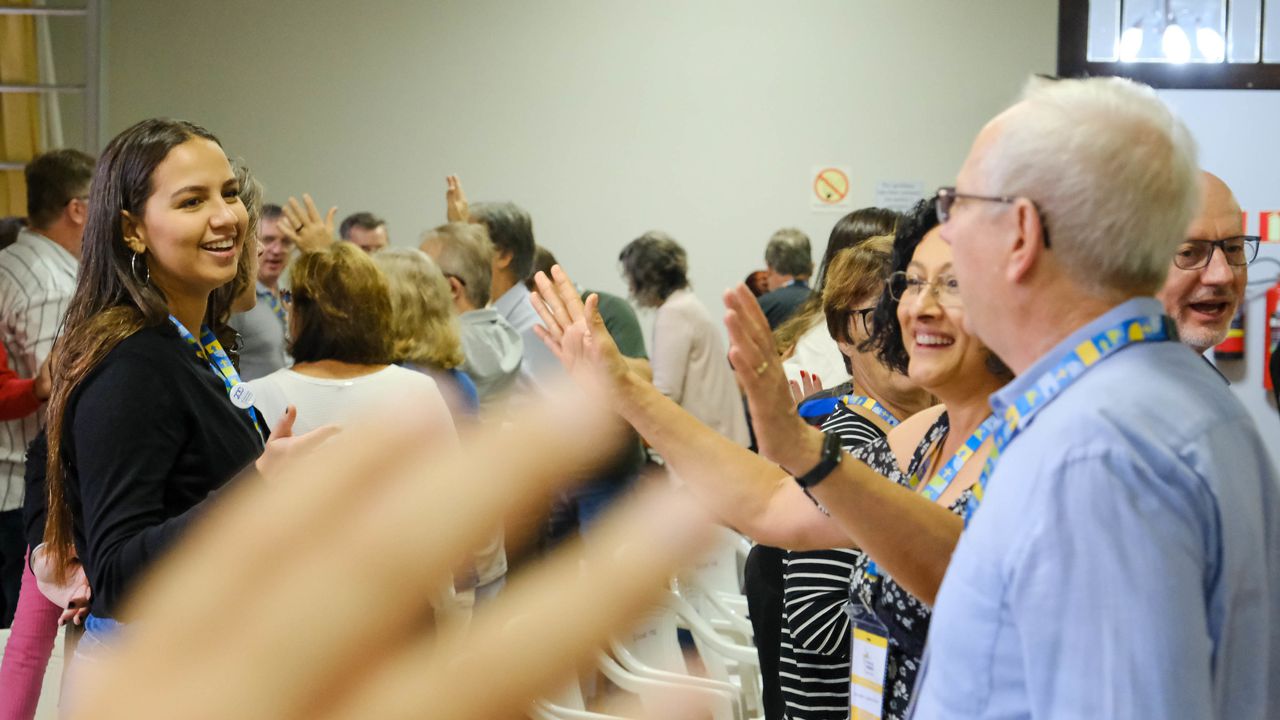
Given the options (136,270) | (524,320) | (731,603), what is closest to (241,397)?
(136,270)

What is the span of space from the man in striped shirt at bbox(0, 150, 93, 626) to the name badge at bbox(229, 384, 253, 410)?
6.39 ft

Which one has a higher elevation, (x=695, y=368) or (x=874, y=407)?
(x=874, y=407)

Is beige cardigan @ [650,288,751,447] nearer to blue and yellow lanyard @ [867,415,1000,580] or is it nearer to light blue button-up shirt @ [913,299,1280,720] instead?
blue and yellow lanyard @ [867,415,1000,580]

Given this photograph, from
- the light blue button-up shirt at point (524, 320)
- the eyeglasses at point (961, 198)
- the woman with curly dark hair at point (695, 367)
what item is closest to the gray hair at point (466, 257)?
the light blue button-up shirt at point (524, 320)

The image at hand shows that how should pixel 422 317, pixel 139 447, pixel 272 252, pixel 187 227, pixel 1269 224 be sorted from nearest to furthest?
pixel 139 447 < pixel 187 227 < pixel 422 317 < pixel 272 252 < pixel 1269 224

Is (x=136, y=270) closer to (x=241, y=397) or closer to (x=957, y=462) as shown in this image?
(x=241, y=397)

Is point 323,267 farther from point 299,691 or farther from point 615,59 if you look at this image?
point 615,59

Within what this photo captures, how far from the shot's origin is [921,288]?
168 centimetres

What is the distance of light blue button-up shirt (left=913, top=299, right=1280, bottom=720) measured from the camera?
0.94 metres

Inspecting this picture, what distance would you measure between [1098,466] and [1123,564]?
0.07m

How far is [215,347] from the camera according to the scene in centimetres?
185

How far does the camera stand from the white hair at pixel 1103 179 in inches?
41.2

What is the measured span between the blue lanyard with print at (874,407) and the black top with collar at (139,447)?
0.90 meters

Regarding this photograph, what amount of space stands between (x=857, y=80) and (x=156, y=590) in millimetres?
6735
